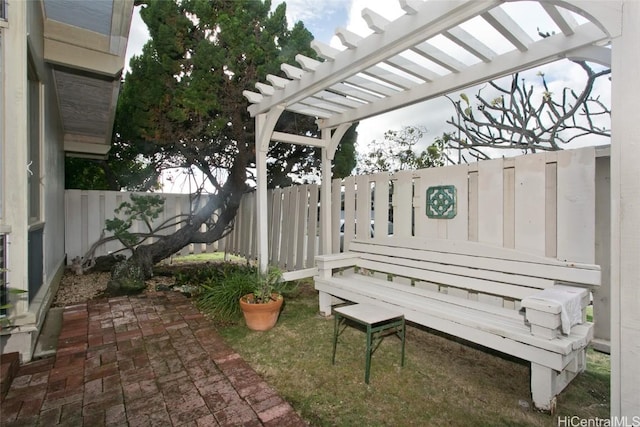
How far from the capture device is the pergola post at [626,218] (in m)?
1.39

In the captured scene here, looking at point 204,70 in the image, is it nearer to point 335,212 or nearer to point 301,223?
point 301,223

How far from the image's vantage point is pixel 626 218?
1.41 meters

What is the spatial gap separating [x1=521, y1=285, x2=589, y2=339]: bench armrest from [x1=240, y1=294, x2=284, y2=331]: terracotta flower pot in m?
2.25

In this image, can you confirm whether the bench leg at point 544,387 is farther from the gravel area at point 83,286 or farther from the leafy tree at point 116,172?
the leafy tree at point 116,172

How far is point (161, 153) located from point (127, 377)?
5631mm

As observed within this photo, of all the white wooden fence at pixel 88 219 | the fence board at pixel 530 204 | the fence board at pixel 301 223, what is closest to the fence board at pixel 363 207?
the fence board at pixel 301 223

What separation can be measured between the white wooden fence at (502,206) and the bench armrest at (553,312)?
19.3 inches

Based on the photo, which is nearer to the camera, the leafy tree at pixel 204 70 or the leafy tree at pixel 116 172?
the leafy tree at pixel 204 70

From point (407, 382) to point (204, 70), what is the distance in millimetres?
4680

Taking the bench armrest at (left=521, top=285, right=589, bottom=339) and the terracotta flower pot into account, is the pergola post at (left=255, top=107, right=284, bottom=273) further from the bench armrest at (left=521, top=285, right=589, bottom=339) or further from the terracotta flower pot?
the bench armrest at (left=521, top=285, right=589, bottom=339)

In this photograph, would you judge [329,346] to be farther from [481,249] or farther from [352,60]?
[352,60]

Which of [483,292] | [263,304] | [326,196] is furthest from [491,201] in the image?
[263,304]

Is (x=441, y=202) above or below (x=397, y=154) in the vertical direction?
below

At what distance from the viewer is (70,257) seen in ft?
20.4
